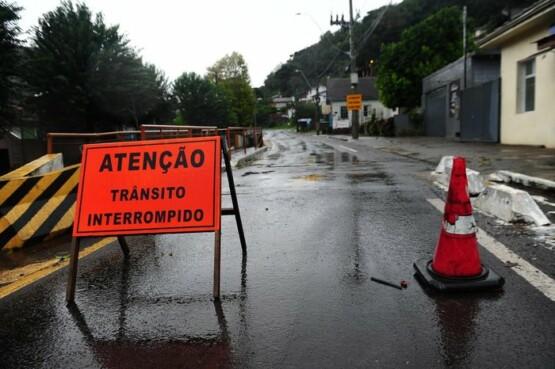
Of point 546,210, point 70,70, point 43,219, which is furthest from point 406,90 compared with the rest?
point 43,219

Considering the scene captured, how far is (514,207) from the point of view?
18.1 ft

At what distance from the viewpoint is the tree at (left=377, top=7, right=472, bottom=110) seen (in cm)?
3609

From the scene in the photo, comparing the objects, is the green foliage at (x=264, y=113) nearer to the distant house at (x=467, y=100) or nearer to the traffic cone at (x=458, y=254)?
the distant house at (x=467, y=100)

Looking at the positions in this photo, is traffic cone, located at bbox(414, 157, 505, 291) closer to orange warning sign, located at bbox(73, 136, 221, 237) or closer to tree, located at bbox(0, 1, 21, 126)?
orange warning sign, located at bbox(73, 136, 221, 237)

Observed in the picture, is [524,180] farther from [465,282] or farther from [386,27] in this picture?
[386,27]

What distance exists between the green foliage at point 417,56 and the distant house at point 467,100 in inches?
178

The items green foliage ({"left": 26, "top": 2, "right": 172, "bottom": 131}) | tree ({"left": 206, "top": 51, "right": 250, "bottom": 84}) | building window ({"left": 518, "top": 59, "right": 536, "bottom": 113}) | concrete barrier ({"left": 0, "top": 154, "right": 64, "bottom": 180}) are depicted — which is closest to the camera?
concrete barrier ({"left": 0, "top": 154, "right": 64, "bottom": 180})

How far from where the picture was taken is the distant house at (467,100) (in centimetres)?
2023

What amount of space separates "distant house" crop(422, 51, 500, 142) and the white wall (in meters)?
0.79

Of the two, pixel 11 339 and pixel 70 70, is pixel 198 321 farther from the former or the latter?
pixel 70 70

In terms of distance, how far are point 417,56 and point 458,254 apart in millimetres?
35556

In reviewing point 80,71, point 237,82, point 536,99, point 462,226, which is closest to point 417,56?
point 536,99

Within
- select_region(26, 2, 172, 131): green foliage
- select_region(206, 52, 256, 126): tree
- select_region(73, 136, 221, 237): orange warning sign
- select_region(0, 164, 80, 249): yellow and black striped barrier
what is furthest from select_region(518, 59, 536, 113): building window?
select_region(206, 52, 256, 126): tree

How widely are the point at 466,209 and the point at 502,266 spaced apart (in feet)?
2.34
